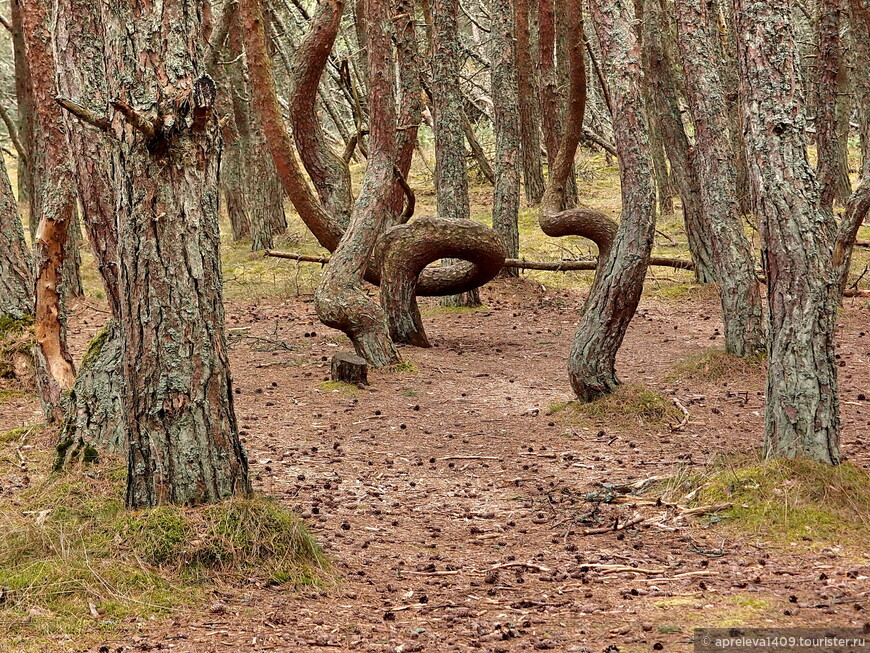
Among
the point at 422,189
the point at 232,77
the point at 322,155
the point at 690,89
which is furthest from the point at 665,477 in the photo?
the point at 422,189

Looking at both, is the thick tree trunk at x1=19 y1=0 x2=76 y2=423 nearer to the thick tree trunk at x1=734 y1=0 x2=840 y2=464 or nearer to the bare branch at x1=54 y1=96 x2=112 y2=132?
the bare branch at x1=54 y1=96 x2=112 y2=132

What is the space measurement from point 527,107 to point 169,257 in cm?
1643

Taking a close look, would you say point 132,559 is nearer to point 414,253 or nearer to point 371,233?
point 371,233

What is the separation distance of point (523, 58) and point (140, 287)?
16172 millimetres

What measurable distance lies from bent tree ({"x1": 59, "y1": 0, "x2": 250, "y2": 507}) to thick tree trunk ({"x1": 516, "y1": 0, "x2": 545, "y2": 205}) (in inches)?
570

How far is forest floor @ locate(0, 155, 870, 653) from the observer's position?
4426 mm

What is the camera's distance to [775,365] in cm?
613

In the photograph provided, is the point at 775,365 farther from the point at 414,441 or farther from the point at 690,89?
the point at 690,89

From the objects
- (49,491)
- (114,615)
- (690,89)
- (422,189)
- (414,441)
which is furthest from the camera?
(422,189)

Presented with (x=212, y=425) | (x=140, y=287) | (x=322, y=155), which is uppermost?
(x=322, y=155)

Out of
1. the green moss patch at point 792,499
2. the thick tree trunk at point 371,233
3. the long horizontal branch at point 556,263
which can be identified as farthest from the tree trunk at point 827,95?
the green moss patch at point 792,499

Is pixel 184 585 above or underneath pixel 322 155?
underneath

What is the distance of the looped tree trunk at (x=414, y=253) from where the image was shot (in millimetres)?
12031

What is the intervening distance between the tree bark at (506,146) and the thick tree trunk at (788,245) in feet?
31.6
